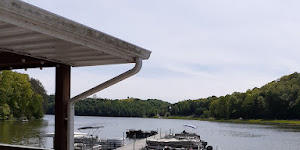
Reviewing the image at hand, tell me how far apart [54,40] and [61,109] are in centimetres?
191

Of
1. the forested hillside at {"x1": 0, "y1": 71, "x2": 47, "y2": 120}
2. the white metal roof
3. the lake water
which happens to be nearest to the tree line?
the forested hillside at {"x1": 0, "y1": 71, "x2": 47, "y2": 120}

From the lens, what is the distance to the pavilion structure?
11.6 ft

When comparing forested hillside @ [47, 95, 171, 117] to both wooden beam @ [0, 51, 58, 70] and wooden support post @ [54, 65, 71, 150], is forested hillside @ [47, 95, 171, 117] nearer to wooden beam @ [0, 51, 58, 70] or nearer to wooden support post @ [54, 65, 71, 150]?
wooden beam @ [0, 51, 58, 70]

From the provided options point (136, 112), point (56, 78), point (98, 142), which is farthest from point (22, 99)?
point (136, 112)

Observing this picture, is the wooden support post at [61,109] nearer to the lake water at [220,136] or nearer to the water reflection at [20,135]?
the water reflection at [20,135]

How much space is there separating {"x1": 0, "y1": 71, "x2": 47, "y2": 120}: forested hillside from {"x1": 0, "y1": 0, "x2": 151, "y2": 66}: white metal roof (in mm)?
50221

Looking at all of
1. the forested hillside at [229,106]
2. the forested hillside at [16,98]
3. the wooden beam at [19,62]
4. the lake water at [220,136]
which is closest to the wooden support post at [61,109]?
the wooden beam at [19,62]

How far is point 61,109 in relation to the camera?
19.7 feet

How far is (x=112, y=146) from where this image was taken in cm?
2248

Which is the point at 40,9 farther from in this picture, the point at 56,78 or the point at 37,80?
the point at 37,80

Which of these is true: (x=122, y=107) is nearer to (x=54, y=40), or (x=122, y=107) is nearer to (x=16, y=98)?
(x=16, y=98)

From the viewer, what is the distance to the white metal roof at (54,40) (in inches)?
134

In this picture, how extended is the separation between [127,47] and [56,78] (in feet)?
5.68

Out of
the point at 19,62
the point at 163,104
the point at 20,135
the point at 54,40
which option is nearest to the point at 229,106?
the point at 163,104
